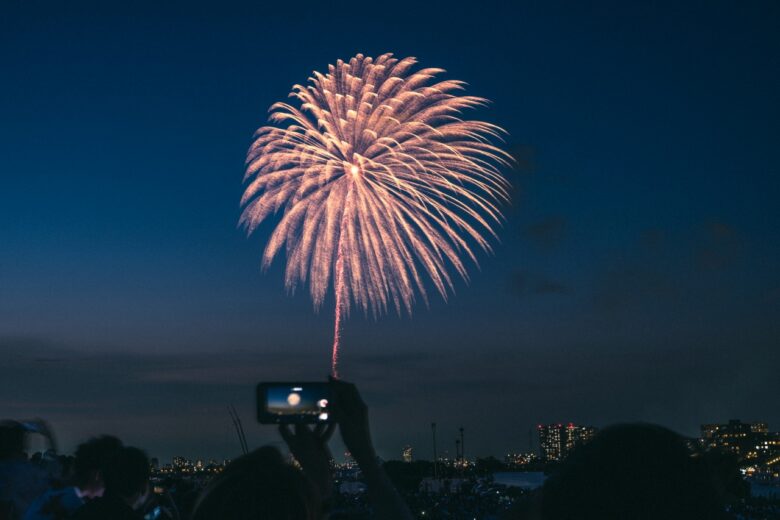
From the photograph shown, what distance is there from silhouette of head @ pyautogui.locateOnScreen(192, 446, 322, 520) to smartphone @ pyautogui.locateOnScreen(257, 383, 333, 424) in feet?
6.11

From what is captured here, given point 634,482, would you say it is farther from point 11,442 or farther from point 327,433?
point 11,442

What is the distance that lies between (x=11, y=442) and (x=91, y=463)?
122 centimetres

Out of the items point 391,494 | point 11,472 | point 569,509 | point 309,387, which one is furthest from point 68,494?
point 569,509

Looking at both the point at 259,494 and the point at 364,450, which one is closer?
the point at 259,494

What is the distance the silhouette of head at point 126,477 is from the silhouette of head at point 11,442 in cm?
206

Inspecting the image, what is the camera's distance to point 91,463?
6.07 meters

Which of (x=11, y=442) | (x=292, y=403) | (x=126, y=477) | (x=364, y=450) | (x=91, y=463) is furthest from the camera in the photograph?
(x=11, y=442)

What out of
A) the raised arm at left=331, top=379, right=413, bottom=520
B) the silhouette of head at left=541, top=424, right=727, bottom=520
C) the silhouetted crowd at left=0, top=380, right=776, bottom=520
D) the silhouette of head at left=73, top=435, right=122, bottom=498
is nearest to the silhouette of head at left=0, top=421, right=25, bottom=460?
the silhouette of head at left=73, top=435, right=122, bottom=498

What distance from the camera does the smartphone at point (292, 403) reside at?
418 centimetres

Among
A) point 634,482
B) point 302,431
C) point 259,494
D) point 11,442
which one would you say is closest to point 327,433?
point 302,431

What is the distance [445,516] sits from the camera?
1695 inches

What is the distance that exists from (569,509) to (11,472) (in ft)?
20.9

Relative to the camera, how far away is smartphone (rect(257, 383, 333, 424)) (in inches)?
165

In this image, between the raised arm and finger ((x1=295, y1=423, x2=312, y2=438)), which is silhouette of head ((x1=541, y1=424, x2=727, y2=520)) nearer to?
the raised arm
